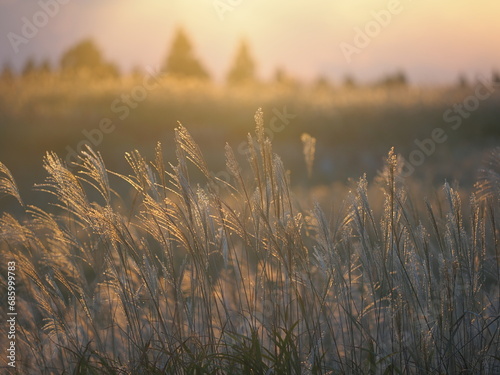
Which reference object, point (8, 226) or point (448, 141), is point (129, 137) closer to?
point (448, 141)

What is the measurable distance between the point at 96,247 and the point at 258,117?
774mm

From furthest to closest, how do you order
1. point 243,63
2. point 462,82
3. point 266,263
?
point 243,63
point 462,82
point 266,263

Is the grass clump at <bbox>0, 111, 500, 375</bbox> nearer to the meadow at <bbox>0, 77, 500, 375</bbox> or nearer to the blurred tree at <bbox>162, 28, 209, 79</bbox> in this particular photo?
the meadow at <bbox>0, 77, 500, 375</bbox>

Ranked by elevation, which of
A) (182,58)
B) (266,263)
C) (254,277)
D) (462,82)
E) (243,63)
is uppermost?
(243,63)

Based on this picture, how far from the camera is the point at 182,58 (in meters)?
47.3

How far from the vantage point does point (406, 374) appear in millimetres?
2277

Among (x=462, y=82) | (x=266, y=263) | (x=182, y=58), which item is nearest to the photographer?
(x=266, y=263)

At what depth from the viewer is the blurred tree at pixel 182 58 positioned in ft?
154

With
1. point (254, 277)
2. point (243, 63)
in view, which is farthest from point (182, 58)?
point (254, 277)

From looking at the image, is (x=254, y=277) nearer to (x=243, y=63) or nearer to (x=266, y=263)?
(x=266, y=263)

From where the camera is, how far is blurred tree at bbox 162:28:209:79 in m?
46.8

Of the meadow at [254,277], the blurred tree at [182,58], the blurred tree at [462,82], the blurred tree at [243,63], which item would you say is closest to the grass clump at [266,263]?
the meadow at [254,277]

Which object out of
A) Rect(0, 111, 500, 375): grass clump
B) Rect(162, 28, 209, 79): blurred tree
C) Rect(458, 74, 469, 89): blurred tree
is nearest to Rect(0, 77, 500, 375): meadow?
Rect(0, 111, 500, 375): grass clump

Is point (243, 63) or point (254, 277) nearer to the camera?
point (254, 277)
